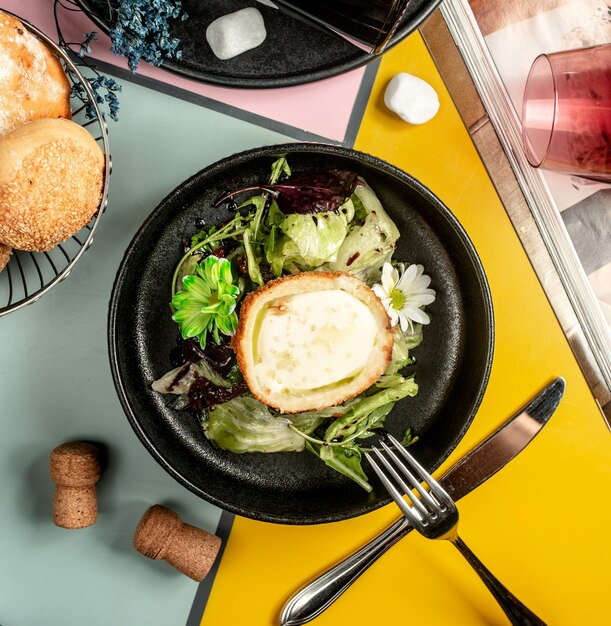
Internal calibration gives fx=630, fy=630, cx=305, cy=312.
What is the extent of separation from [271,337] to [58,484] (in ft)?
1.61

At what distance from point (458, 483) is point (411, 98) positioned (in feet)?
2.44

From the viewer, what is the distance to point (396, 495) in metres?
1.06

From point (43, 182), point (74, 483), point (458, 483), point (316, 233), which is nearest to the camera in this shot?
point (43, 182)

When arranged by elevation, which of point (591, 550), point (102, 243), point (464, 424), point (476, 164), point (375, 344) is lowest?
point (591, 550)

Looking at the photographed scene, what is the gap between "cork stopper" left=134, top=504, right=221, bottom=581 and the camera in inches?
45.3

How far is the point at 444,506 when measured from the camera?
1.15 m

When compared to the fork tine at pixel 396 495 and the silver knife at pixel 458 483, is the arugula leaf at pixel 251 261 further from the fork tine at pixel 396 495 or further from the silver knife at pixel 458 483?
the silver knife at pixel 458 483

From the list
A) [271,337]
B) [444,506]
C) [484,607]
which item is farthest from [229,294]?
[484,607]

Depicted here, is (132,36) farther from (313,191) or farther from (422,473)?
(422,473)

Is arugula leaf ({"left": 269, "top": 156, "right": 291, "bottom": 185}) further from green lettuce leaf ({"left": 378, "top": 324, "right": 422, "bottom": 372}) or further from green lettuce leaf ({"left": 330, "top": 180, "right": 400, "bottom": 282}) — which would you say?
green lettuce leaf ({"left": 378, "top": 324, "right": 422, "bottom": 372})

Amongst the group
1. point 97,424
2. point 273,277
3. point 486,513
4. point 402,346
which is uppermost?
point 273,277

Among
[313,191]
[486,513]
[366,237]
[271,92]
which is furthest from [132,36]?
[486,513]

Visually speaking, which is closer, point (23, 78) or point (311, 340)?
point (23, 78)

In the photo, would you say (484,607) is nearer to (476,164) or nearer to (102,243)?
(476,164)
